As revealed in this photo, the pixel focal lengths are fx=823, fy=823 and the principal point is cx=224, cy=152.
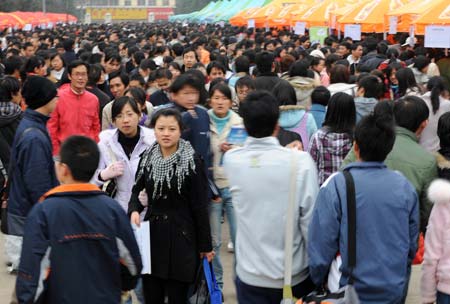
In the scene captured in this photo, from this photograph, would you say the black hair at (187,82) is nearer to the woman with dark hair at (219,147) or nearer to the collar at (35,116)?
the woman with dark hair at (219,147)

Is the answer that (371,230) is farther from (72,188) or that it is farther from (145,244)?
(145,244)

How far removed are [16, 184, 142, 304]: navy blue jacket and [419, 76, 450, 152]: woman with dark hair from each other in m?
4.03

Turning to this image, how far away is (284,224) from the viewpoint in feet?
12.8

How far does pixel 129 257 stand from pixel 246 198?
0.63 meters

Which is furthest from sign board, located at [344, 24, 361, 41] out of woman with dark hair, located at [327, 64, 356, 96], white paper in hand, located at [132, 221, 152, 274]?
white paper in hand, located at [132, 221, 152, 274]

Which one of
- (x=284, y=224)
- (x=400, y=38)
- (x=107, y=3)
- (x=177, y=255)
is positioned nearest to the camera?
(x=284, y=224)

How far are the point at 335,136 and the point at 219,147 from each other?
0.87 meters

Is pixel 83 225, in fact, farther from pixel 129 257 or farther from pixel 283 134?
pixel 283 134

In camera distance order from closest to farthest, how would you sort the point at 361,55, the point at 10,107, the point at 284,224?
the point at 284,224 < the point at 10,107 < the point at 361,55

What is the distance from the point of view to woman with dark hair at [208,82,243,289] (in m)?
5.99

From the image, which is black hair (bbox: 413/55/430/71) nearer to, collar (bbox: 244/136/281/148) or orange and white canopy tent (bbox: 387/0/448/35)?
orange and white canopy tent (bbox: 387/0/448/35)

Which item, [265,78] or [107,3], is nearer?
[265,78]

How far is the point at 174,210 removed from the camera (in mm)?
4820

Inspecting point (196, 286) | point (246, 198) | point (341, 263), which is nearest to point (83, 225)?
point (246, 198)
